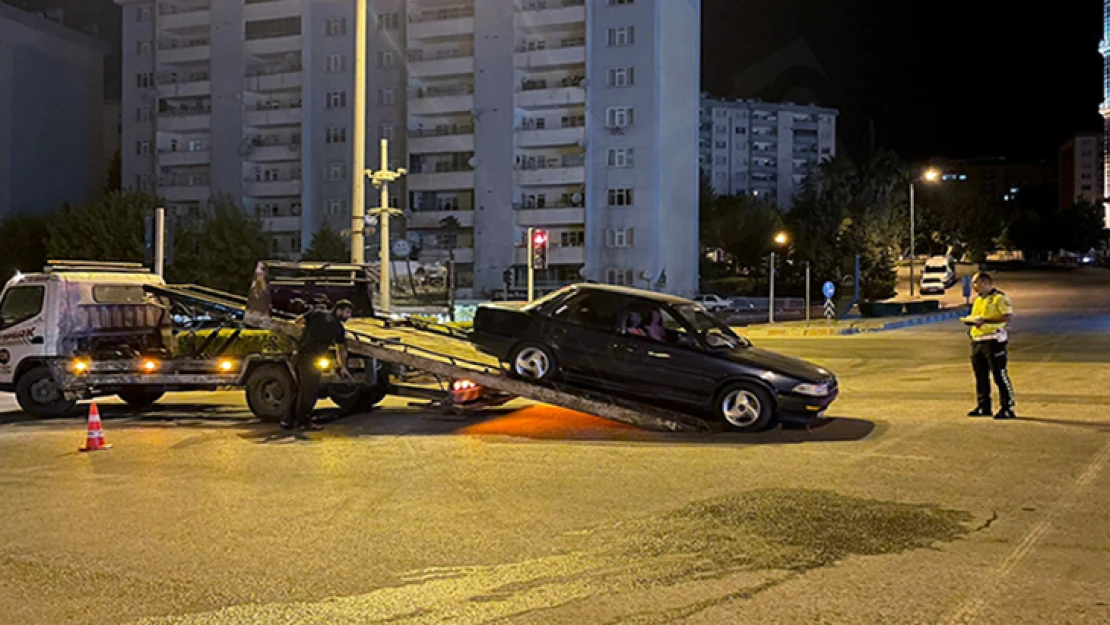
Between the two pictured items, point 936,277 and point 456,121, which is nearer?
point 456,121

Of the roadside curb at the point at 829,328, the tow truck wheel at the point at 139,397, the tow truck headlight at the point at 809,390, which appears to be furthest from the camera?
the roadside curb at the point at 829,328

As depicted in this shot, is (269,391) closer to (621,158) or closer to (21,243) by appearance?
(621,158)

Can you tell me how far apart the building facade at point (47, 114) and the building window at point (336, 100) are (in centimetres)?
2525

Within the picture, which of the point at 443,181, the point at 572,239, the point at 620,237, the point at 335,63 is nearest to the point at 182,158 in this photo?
the point at 335,63

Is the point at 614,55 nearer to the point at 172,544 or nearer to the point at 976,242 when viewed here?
the point at 172,544

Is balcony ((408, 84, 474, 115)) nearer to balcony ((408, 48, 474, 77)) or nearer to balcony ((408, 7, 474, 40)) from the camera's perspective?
balcony ((408, 48, 474, 77))

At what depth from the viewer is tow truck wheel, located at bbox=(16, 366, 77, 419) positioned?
1373 centimetres

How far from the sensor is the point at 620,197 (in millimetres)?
60375

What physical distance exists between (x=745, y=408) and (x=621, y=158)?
164ft

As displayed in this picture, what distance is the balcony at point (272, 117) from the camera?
66.6 m

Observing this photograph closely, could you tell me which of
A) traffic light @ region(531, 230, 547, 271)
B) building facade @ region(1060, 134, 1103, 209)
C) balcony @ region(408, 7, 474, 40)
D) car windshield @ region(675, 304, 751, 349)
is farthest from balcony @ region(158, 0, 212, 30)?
building facade @ region(1060, 134, 1103, 209)

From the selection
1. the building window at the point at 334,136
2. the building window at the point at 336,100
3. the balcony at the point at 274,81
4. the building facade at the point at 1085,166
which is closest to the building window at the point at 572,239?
the building window at the point at 334,136

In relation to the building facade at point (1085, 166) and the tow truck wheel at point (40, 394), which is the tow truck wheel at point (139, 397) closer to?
the tow truck wheel at point (40, 394)

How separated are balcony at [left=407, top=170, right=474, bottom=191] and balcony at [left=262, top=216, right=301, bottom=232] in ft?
28.1
